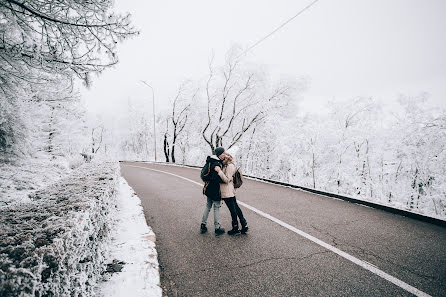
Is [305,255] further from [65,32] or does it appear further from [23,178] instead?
[23,178]

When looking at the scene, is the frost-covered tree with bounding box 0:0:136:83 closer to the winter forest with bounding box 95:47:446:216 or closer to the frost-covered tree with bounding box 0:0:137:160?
the frost-covered tree with bounding box 0:0:137:160

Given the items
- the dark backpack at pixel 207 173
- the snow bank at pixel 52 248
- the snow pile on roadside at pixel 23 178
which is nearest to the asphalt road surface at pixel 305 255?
the snow bank at pixel 52 248

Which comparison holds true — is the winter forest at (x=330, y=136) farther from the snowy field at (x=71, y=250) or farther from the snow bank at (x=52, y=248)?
the snow bank at (x=52, y=248)

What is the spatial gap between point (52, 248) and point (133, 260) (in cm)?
177

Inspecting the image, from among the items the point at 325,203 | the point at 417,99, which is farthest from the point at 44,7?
the point at 417,99

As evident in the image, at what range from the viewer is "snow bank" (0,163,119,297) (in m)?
1.47

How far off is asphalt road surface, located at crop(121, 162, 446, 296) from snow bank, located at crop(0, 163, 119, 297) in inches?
41.2

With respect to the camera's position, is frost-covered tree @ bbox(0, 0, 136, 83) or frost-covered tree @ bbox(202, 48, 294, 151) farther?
frost-covered tree @ bbox(202, 48, 294, 151)

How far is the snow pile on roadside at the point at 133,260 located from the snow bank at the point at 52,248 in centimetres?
26

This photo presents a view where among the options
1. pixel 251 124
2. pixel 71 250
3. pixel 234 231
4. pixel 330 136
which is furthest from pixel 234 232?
pixel 330 136

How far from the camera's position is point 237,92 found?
2283 cm

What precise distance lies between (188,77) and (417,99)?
76.1 ft

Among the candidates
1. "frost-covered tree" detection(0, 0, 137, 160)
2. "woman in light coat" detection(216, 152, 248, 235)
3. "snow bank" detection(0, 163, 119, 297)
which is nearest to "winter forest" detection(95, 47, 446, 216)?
"woman in light coat" detection(216, 152, 248, 235)

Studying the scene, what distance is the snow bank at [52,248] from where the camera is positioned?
57.8 inches
